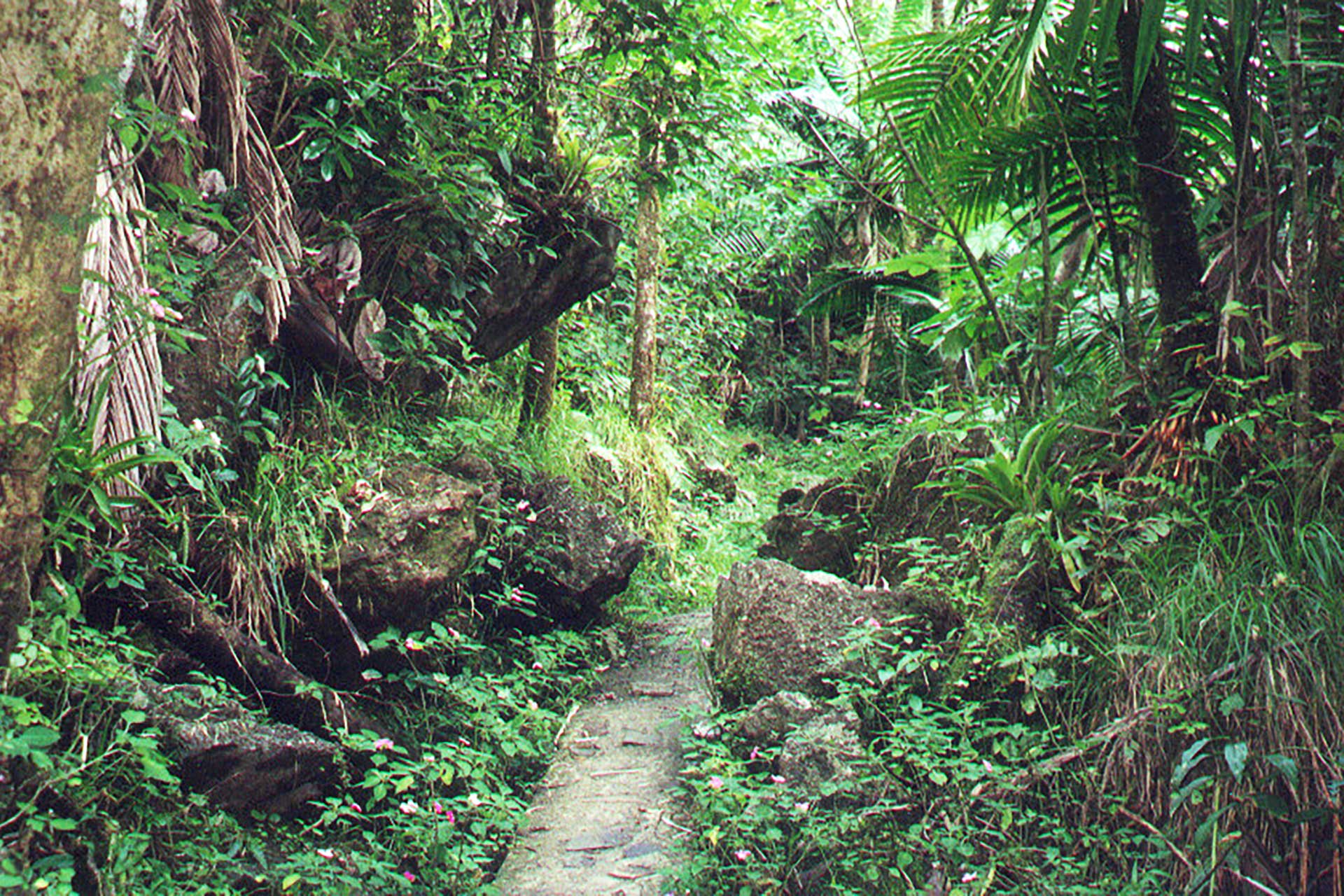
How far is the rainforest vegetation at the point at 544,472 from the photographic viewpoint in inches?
122

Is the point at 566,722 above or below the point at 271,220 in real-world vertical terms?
below

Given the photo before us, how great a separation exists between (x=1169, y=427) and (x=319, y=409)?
3.78 m

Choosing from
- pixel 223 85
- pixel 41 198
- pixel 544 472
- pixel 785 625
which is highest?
pixel 223 85

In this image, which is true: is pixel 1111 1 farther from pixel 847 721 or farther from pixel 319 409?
pixel 319 409

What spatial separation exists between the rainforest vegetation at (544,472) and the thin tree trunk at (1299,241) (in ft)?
0.06

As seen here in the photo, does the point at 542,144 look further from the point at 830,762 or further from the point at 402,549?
the point at 830,762

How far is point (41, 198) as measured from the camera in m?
2.48

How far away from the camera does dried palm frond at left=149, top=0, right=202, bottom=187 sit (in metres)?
4.00

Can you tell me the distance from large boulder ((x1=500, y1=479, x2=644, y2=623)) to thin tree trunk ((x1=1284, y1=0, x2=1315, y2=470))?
3.42 meters

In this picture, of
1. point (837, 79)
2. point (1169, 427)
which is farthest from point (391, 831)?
point (837, 79)

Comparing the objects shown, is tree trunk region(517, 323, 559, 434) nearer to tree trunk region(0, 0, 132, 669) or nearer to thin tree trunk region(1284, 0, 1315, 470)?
tree trunk region(0, 0, 132, 669)

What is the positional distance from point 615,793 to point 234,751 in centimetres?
153

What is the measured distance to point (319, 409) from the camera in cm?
458

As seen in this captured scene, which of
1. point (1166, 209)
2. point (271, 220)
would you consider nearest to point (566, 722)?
point (271, 220)
